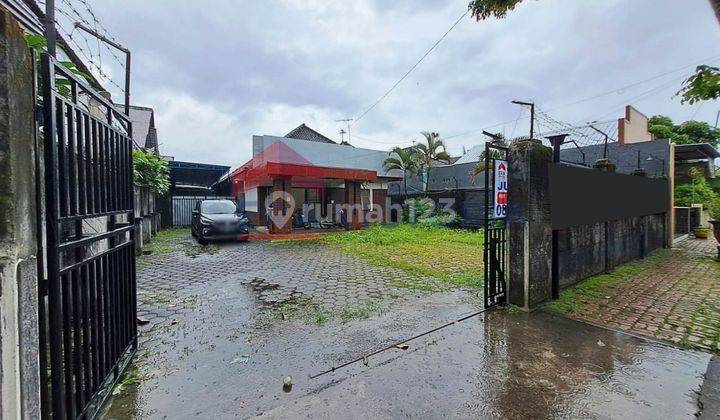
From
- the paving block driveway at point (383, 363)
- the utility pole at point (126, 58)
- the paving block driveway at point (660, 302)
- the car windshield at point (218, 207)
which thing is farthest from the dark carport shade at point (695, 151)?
the car windshield at point (218, 207)

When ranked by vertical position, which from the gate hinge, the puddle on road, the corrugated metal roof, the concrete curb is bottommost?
the concrete curb

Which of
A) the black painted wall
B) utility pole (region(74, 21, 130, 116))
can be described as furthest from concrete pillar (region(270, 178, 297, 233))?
the black painted wall

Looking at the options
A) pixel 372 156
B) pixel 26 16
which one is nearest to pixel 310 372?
pixel 26 16

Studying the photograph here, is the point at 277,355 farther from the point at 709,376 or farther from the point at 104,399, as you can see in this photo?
the point at 709,376

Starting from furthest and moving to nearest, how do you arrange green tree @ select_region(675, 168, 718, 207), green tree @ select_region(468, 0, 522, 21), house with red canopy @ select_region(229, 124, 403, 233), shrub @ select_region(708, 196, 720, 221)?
green tree @ select_region(675, 168, 718, 207) < house with red canopy @ select_region(229, 124, 403, 233) < shrub @ select_region(708, 196, 720, 221) < green tree @ select_region(468, 0, 522, 21)

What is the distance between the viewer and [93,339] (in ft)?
7.43

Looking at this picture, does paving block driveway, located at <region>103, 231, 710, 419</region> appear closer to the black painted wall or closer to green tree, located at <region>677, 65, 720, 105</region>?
the black painted wall

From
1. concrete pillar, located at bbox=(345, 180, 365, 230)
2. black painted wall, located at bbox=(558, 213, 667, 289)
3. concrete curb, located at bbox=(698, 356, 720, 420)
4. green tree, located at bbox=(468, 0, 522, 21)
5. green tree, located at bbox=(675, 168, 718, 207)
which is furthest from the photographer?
concrete pillar, located at bbox=(345, 180, 365, 230)

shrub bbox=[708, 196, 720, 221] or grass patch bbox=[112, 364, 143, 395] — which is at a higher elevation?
shrub bbox=[708, 196, 720, 221]

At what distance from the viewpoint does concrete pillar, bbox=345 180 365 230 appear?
1470 cm

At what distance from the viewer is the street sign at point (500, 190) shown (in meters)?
4.43

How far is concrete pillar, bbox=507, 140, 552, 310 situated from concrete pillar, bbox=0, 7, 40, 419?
4661 millimetres

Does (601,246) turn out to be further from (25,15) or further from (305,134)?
(305,134)

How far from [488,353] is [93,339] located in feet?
10.8
